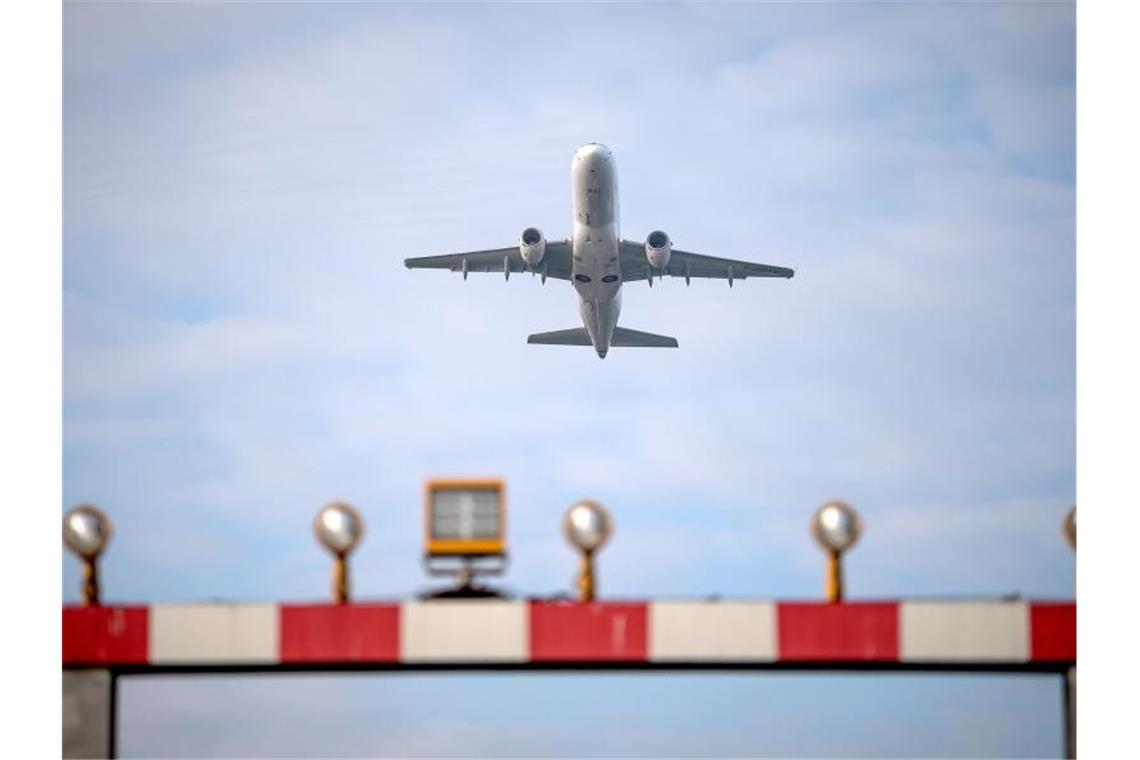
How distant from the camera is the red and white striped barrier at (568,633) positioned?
34.3 ft

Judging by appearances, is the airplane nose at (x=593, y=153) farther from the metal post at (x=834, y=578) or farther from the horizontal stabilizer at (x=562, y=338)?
the metal post at (x=834, y=578)

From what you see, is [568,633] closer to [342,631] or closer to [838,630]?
[342,631]

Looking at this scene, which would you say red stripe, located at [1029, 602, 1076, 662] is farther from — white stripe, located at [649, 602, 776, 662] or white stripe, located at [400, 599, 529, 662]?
white stripe, located at [400, 599, 529, 662]

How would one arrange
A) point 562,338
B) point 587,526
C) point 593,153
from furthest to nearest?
1. point 562,338
2. point 593,153
3. point 587,526

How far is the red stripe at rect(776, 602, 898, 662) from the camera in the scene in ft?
34.3

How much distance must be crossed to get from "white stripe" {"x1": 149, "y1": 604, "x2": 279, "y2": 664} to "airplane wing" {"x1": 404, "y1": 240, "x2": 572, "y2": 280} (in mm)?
33457

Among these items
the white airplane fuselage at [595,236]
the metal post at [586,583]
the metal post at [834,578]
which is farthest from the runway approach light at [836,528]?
the white airplane fuselage at [595,236]

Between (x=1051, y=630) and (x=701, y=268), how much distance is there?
36.0 metres

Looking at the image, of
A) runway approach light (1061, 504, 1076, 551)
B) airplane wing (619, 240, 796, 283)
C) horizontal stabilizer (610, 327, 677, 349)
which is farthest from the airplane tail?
runway approach light (1061, 504, 1076, 551)

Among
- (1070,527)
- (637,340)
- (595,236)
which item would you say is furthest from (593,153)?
(1070,527)

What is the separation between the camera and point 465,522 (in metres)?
11.1
